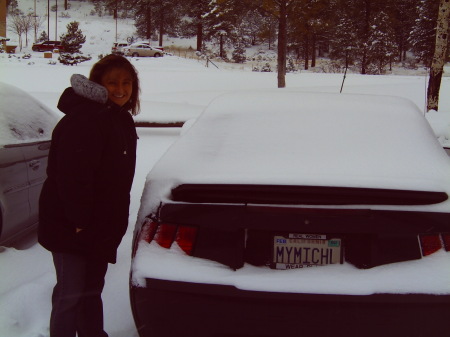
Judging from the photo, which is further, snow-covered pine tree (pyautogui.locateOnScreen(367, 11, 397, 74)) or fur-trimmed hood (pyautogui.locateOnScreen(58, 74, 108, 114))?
snow-covered pine tree (pyautogui.locateOnScreen(367, 11, 397, 74))

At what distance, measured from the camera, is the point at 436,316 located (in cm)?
206

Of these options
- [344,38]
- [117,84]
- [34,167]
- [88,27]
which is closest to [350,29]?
[344,38]

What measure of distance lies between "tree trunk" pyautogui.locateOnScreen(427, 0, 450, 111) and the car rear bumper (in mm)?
13295

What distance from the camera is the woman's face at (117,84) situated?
8.41ft

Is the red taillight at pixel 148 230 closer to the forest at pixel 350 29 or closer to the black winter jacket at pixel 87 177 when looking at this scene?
the black winter jacket at pixel 87 177

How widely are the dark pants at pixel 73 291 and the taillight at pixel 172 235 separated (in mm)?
426

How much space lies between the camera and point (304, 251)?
216 cm

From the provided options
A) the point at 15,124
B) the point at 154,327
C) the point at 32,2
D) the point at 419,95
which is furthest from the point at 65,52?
the point at 32,2

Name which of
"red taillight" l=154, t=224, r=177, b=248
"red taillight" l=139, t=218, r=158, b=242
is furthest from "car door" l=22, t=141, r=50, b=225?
"red taillight" l=154, t=224, r=177, b=248

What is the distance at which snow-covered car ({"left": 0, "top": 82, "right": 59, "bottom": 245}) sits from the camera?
3.85 meters

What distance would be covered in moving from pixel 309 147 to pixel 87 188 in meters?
1.12

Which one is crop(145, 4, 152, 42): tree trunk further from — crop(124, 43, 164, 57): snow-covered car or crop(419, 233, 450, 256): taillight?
crop(419, 233, 450, 256): taillight

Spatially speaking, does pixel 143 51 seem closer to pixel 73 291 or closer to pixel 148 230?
pixel 73 291

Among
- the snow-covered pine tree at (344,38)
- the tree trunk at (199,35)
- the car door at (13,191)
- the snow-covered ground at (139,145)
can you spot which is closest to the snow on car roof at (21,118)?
the car door at (13,191)
